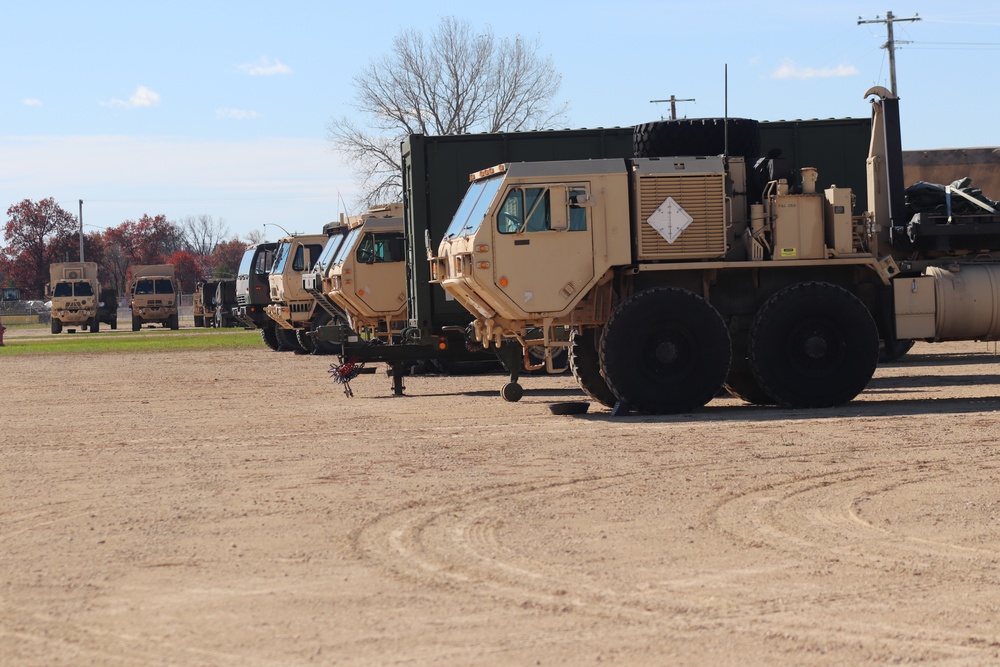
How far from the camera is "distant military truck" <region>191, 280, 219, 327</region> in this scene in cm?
6225

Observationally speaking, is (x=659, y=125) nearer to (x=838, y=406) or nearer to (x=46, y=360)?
(x=838, y=406)

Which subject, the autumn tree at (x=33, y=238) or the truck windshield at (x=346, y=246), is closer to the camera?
the truck windshield at (x=346, y=246)

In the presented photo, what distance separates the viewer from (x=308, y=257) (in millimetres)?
30984

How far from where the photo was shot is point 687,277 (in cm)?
1543

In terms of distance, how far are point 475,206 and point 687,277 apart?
8.04ft

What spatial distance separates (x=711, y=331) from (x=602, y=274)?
1298mm

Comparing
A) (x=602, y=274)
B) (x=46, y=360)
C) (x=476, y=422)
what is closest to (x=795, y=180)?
(x=602, y=274)

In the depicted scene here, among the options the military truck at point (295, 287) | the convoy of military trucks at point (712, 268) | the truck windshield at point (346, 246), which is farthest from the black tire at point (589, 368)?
the military truck at point (295, 287)

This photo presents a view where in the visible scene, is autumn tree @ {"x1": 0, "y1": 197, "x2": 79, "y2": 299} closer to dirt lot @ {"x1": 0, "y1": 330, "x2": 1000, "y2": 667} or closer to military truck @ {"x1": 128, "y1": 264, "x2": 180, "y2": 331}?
military truck @ {"x1": 128, "y1": 264, "x2": 180, "y2": 331}

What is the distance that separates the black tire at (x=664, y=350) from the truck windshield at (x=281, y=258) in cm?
1739

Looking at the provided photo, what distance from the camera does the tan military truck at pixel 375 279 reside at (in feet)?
73.8

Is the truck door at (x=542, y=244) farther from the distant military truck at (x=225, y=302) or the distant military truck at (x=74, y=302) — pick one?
the distant military truck at (x=74, y=302)

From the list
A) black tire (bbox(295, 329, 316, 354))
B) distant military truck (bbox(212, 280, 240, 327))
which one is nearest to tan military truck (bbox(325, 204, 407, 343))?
black tire (bbox(295, 329, 316, 354))

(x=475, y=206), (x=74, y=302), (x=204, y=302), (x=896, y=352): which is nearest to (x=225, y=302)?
(x=204, y=302)
